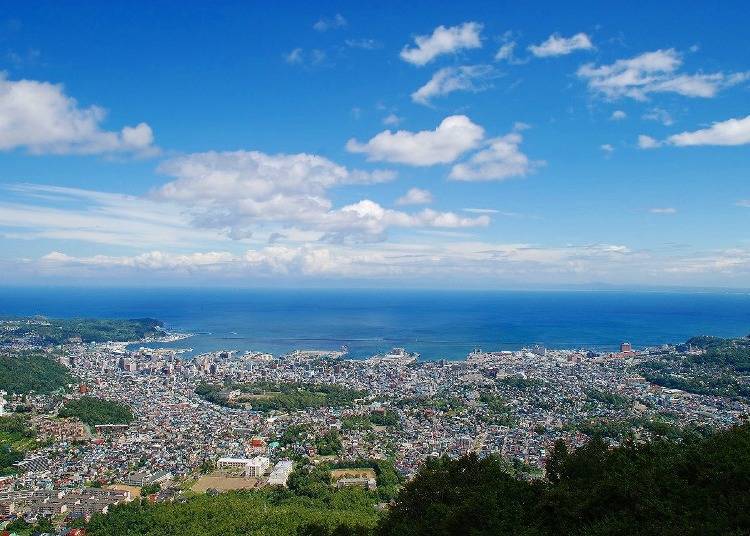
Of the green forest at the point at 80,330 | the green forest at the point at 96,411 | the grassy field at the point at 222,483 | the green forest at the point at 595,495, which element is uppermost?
the green forest at the point at 595,495

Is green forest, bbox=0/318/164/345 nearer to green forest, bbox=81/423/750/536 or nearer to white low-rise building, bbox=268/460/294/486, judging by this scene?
white low-rise building, bbox=268/460/294/486

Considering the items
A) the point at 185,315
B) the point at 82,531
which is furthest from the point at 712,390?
the point at 185,315

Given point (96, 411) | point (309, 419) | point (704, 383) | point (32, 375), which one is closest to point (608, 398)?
point (704, 383)

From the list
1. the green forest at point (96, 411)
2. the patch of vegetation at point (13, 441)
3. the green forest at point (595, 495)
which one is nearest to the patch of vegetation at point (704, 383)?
the green forest at point (595, 495)

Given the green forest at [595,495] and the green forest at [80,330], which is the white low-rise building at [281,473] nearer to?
the green forest at [595,495]

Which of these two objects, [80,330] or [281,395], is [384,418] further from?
[80,330]

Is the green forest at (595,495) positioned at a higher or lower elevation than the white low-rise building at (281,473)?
higher

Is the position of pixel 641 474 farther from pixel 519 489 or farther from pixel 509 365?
pixel 509 365

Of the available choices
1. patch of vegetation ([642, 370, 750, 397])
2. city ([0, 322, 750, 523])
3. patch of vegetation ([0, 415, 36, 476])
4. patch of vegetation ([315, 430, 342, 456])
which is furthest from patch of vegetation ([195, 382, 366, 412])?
patch of vegetation ([642, 370, 750, 397])
